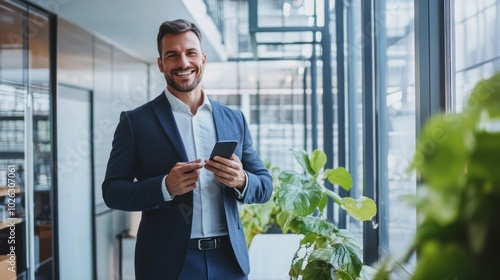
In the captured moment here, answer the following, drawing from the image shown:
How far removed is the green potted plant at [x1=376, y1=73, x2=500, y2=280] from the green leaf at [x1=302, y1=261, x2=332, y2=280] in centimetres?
135

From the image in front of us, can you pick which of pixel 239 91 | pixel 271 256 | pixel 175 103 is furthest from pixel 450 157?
pixel 239 91

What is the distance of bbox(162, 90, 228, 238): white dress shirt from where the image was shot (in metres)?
1.83

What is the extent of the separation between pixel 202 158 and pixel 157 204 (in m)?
0.27

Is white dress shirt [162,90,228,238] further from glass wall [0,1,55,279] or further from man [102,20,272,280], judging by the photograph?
glass wall [0,1,55,279]

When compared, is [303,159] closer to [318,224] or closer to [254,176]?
[318,224]

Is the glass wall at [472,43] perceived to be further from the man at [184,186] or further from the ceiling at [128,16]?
the ceiling at [128,16]

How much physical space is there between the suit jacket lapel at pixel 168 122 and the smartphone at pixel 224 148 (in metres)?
0.17

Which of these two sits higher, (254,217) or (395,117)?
(395,117)

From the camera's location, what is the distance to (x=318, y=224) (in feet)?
7.27

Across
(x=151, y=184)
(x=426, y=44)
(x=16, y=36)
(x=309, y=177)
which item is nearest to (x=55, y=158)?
(x=16, y=36)

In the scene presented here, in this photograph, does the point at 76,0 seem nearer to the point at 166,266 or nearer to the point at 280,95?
the point at 166,266

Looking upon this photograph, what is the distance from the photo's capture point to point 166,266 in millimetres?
1798

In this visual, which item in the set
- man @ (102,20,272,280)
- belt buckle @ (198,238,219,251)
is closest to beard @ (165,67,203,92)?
man @ (102,20,272,280)

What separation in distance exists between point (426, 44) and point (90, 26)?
12.1ft
